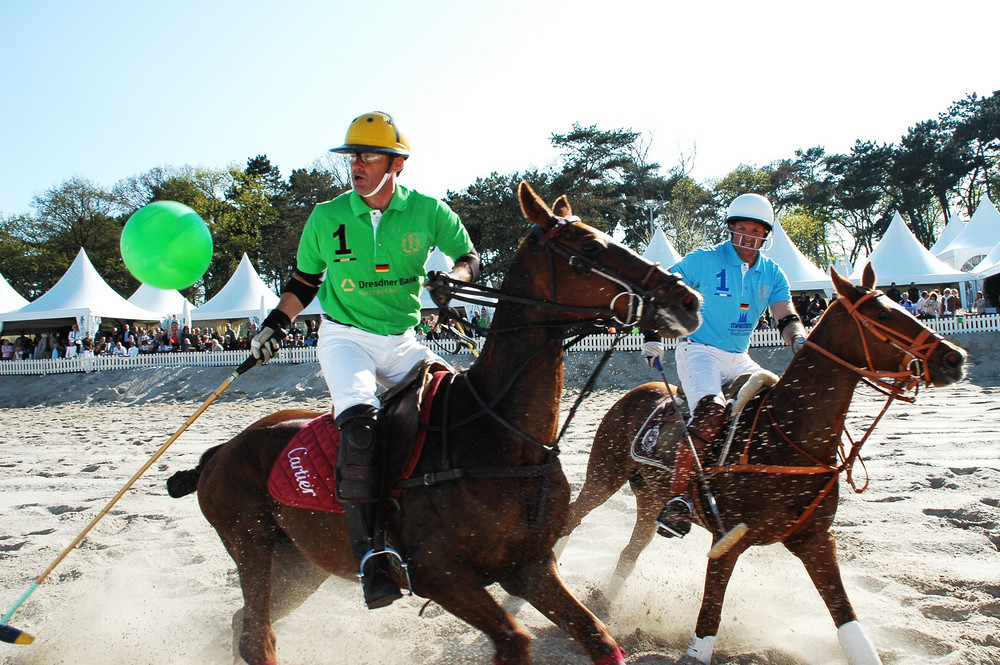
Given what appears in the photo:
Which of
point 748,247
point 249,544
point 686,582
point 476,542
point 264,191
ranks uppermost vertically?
point 264,191

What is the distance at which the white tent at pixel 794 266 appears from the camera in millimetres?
26109

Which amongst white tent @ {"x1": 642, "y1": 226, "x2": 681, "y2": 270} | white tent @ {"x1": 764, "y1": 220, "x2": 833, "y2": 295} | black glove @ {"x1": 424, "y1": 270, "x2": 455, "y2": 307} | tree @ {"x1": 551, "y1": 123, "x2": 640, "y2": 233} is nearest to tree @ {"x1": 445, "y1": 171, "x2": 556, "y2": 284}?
tree @ {"x1": 551, "y1": 123, "x2": 640, "y2": 233}

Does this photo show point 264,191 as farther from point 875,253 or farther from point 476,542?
point 476,542

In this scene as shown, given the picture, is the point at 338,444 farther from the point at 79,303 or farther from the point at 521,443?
the point at 79,303

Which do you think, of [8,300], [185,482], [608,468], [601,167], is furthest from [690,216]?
[185,482]

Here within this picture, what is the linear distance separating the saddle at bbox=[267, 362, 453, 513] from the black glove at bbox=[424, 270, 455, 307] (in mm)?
471

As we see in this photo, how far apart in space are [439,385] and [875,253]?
26.9 metres

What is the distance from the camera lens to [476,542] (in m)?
3.30

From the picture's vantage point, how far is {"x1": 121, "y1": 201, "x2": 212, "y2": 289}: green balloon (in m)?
4.62

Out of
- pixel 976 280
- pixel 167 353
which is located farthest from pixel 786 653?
pixel 976 280

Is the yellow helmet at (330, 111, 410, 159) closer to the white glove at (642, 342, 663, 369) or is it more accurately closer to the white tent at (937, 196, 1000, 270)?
the white glove at (642, 342, 663, 369)

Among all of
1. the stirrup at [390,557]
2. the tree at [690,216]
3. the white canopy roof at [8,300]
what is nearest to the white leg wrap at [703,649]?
the stirrup at [390,557]

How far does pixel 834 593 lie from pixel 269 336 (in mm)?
3502

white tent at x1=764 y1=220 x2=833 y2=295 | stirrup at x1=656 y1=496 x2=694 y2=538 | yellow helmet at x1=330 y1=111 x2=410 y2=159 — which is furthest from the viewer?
white tent at x1=764 y1=220 x2=833 y2=295
